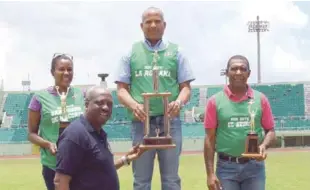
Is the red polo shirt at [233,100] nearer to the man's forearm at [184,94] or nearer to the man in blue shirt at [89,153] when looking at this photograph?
the man's forearm at [184,94]

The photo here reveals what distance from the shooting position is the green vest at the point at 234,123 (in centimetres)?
454

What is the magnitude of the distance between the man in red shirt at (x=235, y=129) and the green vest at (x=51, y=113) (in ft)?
3.58

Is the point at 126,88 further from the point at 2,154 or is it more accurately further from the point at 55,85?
the point at 2,154

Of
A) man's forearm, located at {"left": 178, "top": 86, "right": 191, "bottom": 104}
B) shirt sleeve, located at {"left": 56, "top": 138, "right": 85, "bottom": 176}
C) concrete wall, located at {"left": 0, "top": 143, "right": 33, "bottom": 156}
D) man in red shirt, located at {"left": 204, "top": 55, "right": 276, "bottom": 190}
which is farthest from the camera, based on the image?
concrete wall, located at {"left": 0, "top": 143, "right": 33, "bottom": 156}

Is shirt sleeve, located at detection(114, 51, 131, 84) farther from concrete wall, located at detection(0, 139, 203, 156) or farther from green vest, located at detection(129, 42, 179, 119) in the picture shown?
concrete wall, located at detection(0, 139, 203, 156)

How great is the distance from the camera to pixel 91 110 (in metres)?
3.61

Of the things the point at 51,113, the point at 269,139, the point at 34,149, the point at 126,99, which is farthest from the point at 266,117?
the point at 34,149

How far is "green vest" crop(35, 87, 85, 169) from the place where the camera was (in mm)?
4605

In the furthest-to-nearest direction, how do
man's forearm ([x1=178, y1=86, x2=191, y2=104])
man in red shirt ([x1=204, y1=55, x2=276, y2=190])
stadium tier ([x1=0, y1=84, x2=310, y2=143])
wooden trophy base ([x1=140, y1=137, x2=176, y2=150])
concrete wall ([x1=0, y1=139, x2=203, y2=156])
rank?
stadium tier ([x1=0, y1=84, x2=310, y2=143]), concrete wall ([x1=0, y1=139, x2=203, y2=156]), man's forearm ([x1=178, y1=86, x2=191, y2=104]), man in red shirt ([x1=204, y1=55, x2=276, y2=190]), wooden trophy base ([x1=140, y1=137, x2=176, y2=150])

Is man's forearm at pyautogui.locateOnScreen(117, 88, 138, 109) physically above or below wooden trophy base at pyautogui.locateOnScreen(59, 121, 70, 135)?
above

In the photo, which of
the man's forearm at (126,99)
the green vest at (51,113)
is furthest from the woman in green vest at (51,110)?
the man's forearm at (126,99)

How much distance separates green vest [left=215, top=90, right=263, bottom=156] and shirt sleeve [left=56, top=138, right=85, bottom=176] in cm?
150

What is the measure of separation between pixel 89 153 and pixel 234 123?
4.91 feet

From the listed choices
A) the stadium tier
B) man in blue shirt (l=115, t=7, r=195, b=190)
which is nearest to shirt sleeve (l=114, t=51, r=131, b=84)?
man in blue shirt (l=115, t=7, r=195, b=190)
